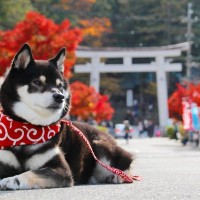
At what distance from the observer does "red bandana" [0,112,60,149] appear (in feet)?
18.2

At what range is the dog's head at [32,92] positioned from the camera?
5.52 metres

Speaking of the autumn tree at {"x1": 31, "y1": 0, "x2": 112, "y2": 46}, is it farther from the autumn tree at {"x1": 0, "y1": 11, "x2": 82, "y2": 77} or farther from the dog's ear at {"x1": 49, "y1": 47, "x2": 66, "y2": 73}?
the dog's ear at {"x1": 49, "y1": 47, "x2": 66, "y2": 73}

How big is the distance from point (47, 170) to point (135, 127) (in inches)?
2141

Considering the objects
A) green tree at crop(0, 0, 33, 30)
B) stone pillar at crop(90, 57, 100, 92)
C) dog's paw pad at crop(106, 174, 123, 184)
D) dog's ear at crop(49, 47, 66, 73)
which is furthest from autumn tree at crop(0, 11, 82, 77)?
dog's ear at crop(49, 47, 66, 73)

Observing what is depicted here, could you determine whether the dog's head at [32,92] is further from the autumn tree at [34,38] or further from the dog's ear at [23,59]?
the autumn tree at [34,38]

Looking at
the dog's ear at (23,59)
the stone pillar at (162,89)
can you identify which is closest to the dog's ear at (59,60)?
the dog's ear at (23,59)

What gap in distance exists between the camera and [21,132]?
A: 5.58m

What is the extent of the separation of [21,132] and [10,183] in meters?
0.54

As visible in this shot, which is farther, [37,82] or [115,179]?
[115,179]

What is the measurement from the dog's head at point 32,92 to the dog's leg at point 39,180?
43cm

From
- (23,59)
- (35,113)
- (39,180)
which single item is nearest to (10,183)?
(39,180)

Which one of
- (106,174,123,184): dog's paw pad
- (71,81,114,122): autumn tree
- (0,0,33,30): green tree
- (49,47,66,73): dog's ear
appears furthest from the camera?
(71,81,114,122): autumn tree

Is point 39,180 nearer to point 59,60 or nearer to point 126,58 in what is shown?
point 59,60

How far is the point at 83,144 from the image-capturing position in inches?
243
